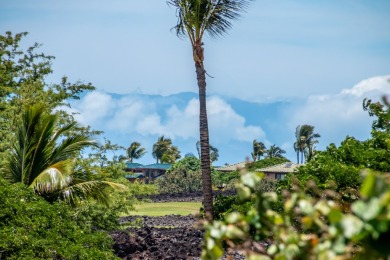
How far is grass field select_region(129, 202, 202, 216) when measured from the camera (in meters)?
34.5

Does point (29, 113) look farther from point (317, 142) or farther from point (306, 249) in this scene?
point (317, 142)

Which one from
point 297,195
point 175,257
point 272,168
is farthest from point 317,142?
point 297,195

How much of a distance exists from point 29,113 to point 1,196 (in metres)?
3.95

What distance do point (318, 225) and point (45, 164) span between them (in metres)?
14.0

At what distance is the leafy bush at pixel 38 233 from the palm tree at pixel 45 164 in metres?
2.20

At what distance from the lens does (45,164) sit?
51.7ft

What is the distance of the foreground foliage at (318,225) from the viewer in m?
1.97

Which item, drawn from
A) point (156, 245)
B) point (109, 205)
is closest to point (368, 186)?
point (109, 205)

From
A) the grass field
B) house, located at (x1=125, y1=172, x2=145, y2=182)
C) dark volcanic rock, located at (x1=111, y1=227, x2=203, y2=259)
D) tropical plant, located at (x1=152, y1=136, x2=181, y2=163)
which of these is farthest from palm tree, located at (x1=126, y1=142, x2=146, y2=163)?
dark volcanic rock, located at (x1=111, y1=227, x2=203, y2=259)

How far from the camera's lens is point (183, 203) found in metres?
39.8

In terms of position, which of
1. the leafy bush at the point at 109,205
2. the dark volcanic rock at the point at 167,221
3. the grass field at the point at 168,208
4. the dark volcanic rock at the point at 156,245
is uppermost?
the leafy bush at the point at 109,205

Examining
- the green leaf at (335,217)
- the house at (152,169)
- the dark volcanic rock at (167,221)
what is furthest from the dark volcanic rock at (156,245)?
the house at (152,169)

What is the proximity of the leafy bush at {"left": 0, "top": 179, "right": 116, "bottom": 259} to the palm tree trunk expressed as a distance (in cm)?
618

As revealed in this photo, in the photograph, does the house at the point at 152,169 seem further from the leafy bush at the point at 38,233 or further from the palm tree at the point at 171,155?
the leafy bush at the point at 38,233
